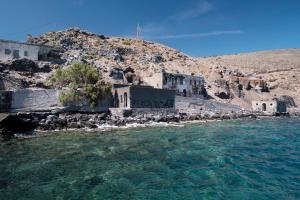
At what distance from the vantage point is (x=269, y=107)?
258ft

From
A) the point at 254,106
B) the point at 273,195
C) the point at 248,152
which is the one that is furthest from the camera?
the point at 254,106

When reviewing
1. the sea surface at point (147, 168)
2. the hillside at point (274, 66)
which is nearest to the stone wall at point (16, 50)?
the sea surface at point (147, 168)

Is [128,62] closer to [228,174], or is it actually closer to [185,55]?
[185,55]

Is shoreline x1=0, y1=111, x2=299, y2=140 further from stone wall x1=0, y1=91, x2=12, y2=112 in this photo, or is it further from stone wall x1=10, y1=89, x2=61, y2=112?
stone wall x1=0, y1=91, x2=12, y2=112

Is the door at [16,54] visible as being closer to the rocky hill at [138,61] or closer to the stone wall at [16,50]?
the stone wall at [16,50]

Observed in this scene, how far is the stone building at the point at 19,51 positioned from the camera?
57656mm

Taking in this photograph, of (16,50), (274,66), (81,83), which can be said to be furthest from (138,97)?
(274,66)

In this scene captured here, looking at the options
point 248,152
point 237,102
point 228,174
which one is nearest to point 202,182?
point 228,174

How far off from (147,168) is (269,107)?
63.2m

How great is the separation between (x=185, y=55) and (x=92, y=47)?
110 feet

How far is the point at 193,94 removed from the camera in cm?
7412

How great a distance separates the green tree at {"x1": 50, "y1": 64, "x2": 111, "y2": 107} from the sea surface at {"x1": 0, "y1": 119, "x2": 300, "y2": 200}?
1395 centimetres

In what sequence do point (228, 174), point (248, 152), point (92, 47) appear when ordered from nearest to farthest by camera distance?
point (228, 174) → point (248, 152) → point (92, 47)

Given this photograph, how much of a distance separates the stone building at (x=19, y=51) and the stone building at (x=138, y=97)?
18559mm
